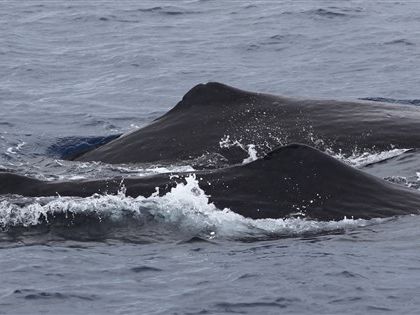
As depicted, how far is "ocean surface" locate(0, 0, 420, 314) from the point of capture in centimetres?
984

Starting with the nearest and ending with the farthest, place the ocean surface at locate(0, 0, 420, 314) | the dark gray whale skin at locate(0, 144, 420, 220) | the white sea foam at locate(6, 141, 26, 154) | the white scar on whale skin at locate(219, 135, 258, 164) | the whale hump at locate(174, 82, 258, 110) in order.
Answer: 1. the ocean surface at locate(0, 0, 420, 314)
2. the dark gray whale skin at locate(0, 144, 420, 220)
3. the white scar on whale skin at locate(219, 135, 258, 164)
4. the whale hump at locate(174, 82, 258, 110)
5. the white sea foam at locate(6, 141, 26, 154)

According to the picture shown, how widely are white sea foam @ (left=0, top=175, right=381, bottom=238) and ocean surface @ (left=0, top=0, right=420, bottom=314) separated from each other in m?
0.01

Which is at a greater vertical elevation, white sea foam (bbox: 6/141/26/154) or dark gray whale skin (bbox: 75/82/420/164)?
dark gray whale skin (bbox: 75/82/420/164)

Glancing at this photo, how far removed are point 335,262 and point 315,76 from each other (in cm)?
1338

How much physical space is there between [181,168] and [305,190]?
8.79 feet

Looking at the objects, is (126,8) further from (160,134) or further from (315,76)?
(160,134)

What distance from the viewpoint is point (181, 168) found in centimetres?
1380

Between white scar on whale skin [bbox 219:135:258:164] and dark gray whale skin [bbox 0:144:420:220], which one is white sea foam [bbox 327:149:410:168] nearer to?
white scar on whale skin [bbox 219:135:258:164]

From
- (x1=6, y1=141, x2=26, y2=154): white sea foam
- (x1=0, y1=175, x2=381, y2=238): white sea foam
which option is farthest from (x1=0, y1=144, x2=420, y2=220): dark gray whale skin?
(x1=6, y1=141, x2=26, y2=154): white sea foam

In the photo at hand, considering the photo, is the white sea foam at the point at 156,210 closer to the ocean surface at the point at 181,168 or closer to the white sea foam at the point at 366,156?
the ocean surface at the point at 181,168

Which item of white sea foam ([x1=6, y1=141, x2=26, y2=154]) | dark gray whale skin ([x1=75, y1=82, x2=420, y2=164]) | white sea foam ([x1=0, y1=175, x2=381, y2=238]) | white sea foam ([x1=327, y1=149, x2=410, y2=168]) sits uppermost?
dark gray whale skin ([x1=75, y1=82, x2=420, y2=164])

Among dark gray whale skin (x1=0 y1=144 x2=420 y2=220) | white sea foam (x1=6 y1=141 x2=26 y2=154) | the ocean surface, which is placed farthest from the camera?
white sea foam (x1=6 y1=141 x2=26 y2=154)

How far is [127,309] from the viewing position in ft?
31.2

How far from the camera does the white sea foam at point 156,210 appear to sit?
1132 centimetres
